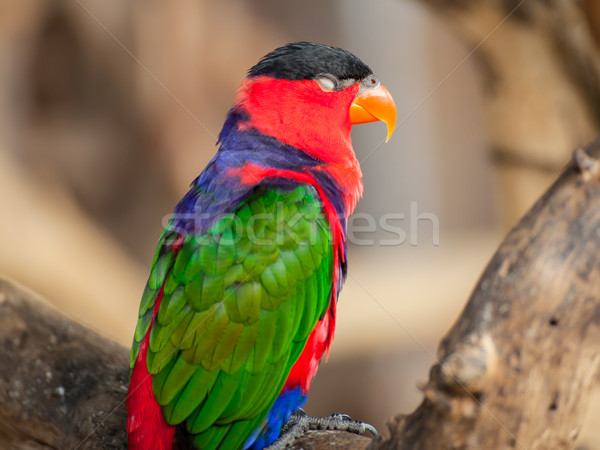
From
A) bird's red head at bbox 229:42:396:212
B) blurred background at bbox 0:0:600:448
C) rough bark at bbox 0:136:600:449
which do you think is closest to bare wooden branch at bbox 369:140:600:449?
rough bark at bbox 0:136:600:449

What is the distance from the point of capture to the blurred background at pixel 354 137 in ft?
10.6

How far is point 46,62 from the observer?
488 cm

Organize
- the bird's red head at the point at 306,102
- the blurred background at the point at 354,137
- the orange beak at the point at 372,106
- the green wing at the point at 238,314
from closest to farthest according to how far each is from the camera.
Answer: the green wing at the point at 238,314
the bird's red head at the point at 306,102
the orange beak at the point at 372,106
the blurred background at the point at 354,137

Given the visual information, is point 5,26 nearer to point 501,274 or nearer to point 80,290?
point 80,290

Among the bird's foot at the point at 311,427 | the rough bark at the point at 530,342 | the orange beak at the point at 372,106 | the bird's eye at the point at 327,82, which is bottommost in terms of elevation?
the bird's foot at the point at 311,427

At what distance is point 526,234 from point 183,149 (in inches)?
168

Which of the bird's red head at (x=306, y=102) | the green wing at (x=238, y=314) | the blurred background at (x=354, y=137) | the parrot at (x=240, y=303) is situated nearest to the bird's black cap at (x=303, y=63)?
the bird's red head at (x=306, y=102)

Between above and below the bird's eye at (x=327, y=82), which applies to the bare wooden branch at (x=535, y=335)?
below

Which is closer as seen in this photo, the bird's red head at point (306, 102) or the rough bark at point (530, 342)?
the rough bark at point (530, 342)

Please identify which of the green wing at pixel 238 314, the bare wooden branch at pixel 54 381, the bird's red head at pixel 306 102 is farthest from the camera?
the bird's red head at pixel 306 102

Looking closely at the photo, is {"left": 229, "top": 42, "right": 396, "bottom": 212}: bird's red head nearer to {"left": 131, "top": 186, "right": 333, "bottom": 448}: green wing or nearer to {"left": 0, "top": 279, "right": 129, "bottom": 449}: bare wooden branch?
{"left": 131, "top": 186, "right": 333, "bottom": 448}: green wing

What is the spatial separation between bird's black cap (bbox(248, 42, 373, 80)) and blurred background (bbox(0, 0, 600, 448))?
1123mm

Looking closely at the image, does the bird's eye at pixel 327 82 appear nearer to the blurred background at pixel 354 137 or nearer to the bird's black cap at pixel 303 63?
the bird's black cap at pixel 303 63

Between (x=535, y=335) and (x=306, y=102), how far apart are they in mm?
1322
